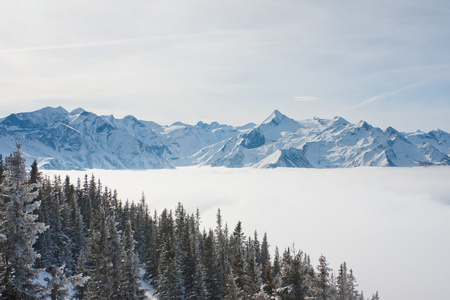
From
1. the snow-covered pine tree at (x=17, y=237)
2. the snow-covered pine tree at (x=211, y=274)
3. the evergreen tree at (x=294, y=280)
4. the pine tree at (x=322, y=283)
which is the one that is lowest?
the snow-covered pine tree at (x=211, y=274)

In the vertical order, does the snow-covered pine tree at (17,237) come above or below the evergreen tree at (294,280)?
above

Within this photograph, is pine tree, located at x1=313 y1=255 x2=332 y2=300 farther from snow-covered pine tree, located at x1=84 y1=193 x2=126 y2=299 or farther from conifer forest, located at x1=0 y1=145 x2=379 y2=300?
snow-covered pine tree, located at x1=84 y1=193 x2=126 y2=299

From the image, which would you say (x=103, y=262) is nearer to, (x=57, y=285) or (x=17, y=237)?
(x=57, y=285)

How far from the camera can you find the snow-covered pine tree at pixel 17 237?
15.1m

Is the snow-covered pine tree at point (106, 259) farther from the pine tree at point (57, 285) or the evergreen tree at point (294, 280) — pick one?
the evergreen tree at point (294, 280)

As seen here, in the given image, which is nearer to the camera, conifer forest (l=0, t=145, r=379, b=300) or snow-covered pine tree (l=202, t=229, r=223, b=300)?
conifer forest (l=0, t=145, r=379, b=300)

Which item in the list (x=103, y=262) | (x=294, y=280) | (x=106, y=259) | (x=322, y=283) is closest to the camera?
(x=294, y=280)

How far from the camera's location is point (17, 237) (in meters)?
15.4

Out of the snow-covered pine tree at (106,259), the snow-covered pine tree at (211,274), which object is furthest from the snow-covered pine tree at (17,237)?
the snow-covered pine tree at (211,274)

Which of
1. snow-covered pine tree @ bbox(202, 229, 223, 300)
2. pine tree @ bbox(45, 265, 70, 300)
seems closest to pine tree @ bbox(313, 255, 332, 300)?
pine tree @ bbox(45, 265, 70, 300)

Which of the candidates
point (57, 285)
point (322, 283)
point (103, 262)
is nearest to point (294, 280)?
point (322, 283)

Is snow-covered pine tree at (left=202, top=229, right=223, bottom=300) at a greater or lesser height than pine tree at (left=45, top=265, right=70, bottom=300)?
lesser

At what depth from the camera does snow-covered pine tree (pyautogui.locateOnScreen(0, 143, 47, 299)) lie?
49.6 ft

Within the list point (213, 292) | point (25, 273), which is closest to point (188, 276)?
point (213, 292)
